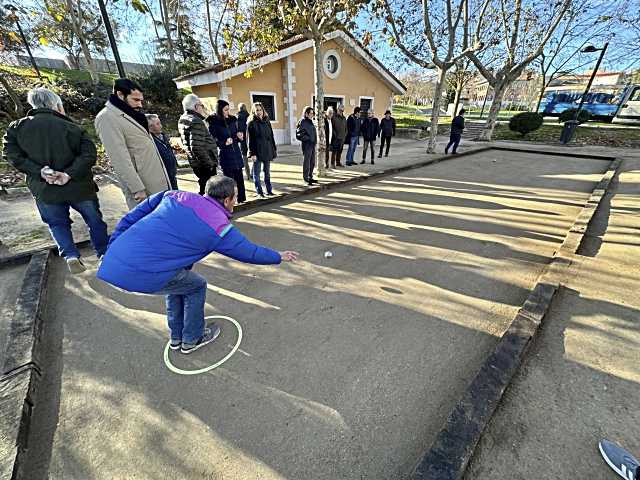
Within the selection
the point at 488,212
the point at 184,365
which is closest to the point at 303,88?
the point at 488,212

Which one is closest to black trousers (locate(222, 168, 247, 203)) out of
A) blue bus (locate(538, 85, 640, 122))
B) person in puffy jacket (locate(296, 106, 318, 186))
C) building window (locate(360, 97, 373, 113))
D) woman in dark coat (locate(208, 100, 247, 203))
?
woman in dark coat (locate(208, 100, 247, 203))

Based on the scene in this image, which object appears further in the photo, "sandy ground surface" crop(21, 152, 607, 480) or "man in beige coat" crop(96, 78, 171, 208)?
"man in beige coat" crop(96, 78, 171, 208)

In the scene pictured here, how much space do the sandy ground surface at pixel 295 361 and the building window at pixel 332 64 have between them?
46.2 ft

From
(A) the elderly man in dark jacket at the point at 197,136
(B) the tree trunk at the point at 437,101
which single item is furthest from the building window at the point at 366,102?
(A) the elderly man in dark jacket at the point at 197,136

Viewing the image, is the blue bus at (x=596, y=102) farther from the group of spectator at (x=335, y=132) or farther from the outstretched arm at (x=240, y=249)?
the outstretched arm at (x=240, y=249)

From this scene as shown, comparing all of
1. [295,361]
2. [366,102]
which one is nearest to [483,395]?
[295,361]

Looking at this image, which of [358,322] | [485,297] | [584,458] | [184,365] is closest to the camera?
[584,458]

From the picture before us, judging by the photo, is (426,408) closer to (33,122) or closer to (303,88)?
(33,122)

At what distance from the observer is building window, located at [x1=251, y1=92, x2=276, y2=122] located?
14.1 m

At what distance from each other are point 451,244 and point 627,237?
8.58ft

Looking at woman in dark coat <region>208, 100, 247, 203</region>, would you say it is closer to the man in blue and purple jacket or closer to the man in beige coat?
the man in beige coat

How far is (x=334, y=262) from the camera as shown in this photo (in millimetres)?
3861

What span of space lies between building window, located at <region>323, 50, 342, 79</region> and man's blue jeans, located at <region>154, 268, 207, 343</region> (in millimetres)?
16187

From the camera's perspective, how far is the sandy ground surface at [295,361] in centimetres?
169
